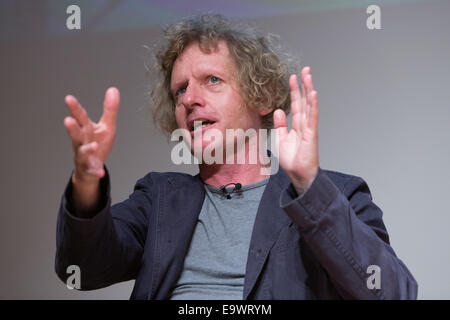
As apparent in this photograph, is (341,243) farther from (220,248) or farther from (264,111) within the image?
(264,111)

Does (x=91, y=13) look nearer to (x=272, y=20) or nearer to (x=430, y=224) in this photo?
(x=272, y=20)

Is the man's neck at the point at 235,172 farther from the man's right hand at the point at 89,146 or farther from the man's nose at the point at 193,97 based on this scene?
the man's right hand at the point at 89,146

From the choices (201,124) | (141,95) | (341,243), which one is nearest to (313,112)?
(341,243)

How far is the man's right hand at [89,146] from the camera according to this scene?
2.76ft

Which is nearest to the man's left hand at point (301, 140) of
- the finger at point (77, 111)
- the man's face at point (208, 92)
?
the man's face at point (208, 92)

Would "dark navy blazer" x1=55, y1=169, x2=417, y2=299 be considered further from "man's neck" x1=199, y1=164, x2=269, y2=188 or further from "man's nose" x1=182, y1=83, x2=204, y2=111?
"man's nose" x1=182, y1=83, x2=204, y2=111

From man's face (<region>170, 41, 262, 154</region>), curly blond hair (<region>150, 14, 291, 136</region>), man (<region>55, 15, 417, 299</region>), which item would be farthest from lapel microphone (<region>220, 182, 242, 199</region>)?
curly blond hair (<region>150, 14, 291, 136</region>)

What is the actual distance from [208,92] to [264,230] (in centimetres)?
41

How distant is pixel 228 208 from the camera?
46.7 inches

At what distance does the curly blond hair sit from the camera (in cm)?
131

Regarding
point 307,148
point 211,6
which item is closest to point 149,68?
point 211,6

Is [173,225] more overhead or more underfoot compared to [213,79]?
more underfoot
